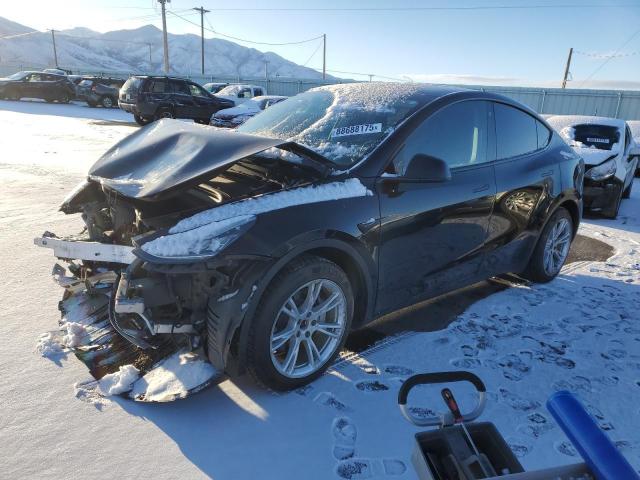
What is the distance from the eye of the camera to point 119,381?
2496 millimetres

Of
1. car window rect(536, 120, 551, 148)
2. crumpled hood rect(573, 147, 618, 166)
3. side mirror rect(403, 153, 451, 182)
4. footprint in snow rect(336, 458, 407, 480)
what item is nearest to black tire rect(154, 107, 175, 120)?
crumpled hood rect(573, 147, 618, 166)

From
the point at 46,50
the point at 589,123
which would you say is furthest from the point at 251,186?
the point at 46,50

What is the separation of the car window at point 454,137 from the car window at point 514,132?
19cm

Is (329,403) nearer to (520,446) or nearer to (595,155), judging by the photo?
(520,446)

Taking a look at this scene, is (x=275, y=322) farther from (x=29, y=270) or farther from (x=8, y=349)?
(x=29, y=270)

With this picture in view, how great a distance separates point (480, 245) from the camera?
11.5ft

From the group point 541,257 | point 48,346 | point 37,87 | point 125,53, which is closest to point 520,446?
point 541,257

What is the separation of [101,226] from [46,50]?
464ft

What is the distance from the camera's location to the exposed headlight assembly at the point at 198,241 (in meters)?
2.16

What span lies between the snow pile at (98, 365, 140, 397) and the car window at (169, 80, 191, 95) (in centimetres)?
1606

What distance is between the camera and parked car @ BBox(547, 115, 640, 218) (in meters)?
7.24

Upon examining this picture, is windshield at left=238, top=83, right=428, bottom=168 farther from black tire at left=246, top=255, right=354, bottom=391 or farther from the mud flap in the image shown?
the mud flap

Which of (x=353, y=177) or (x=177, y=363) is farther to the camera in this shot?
(x=353, y=177)

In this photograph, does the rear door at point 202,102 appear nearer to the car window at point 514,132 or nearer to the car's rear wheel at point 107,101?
the car's rear wheel at point 107,101
